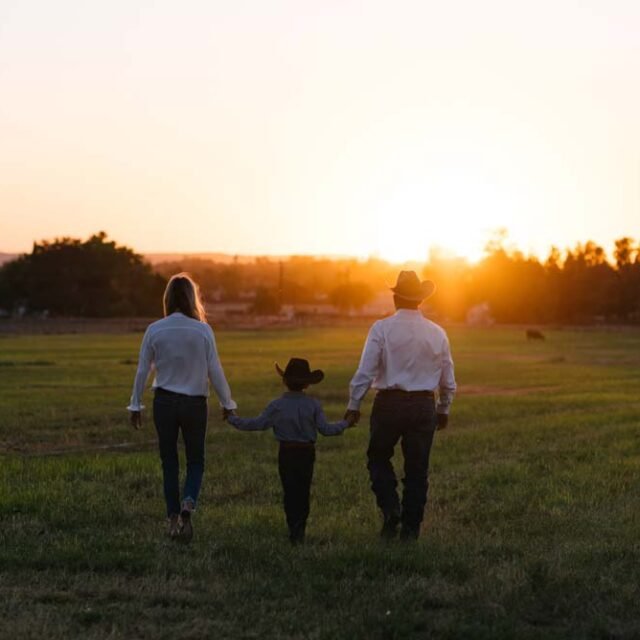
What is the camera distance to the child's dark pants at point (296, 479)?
957 centimetres

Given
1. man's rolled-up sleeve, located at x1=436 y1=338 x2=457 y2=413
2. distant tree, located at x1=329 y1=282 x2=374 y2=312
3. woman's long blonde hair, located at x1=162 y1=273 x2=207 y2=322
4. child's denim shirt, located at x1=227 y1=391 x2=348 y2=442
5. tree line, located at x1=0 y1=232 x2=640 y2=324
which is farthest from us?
distant tree, located at x1=329 y1=282 x2=374 y2=312

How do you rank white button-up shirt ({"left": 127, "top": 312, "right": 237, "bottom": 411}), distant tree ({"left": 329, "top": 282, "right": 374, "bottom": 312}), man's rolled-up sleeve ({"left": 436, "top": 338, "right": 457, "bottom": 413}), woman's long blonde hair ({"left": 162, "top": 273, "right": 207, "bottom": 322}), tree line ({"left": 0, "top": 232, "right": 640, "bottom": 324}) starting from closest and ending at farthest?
white button-up shirt ({"left": 127, "top": 312, "right": 237, "bottom": 411})
woman's long blonde hair ({"left": 162, "top": 273, "right": 207, "bottom": 322})
man's rolled-up sleeve ({"left": 436, "top": 338, "right": 457, "bottom": 413})
tree line ({"left": 0, "top": 232, "right": 640, "bottom": 324})
distant tree ({"left": 329, "top": 282, "right": 374, "bottom": 312})

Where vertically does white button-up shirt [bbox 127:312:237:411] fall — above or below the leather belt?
above

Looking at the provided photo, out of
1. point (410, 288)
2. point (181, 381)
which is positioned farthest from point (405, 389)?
point (181, 381)

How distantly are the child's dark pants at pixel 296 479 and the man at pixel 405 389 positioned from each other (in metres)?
0.52

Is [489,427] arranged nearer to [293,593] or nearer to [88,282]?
[293,593]

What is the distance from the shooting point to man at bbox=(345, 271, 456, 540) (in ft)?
31.7

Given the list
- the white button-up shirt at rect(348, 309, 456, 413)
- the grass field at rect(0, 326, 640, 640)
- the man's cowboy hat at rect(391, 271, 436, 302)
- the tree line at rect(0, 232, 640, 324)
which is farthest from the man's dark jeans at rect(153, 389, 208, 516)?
the tree line at rect(0, 232, 640, 324)

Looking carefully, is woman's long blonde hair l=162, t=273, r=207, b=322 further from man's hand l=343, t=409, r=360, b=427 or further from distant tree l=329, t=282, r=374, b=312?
distant tree l=329, t=282, r=374, b=312

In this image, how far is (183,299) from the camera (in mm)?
9758

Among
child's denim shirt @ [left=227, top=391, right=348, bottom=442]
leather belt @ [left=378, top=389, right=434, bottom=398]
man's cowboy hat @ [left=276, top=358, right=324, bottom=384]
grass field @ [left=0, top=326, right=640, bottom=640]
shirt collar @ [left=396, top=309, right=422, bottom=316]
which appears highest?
shirt collar @ [left=396, top=309, right=422, bottom=316]

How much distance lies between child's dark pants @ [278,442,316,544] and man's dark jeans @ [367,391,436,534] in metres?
0.61

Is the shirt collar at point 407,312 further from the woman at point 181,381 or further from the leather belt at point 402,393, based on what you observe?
the woman at point 181,381

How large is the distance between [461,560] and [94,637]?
335cm
